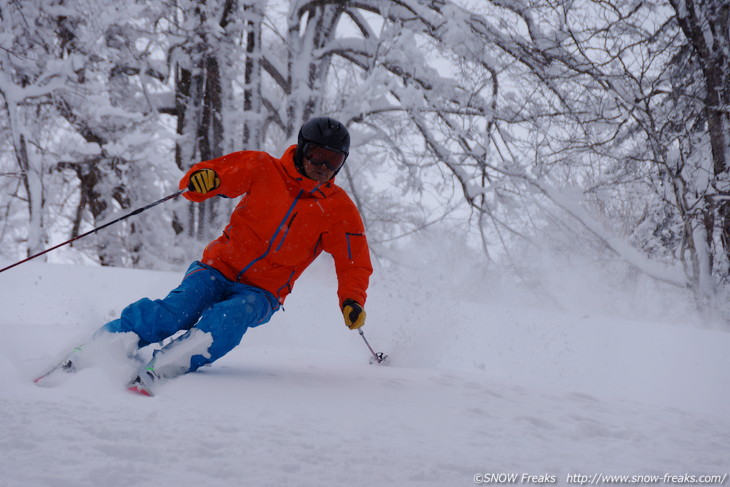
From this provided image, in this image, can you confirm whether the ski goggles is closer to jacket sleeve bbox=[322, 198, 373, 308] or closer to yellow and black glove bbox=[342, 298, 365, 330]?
jacket sleeve bbox=[322, 198, 373, 308]

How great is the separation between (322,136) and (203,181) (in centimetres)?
70

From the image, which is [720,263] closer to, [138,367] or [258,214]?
[258,214]

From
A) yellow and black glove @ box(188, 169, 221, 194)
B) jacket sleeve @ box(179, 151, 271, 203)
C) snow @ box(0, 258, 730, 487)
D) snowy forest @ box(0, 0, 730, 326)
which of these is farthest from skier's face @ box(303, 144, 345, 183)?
snowy forest @ box(0, 0, 730, 326)

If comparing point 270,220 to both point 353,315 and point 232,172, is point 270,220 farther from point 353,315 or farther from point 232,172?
point 353,315

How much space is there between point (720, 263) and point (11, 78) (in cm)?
996

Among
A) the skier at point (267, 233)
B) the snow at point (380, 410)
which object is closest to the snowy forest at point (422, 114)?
the snow at point (380, 410)

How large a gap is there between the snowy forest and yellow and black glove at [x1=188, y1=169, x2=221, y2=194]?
4985 mm

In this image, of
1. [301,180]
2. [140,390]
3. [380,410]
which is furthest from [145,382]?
[301,180]

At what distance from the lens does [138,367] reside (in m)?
2.39

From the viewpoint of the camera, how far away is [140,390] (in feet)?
6.92

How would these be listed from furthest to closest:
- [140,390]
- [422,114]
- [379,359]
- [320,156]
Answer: [422,114] < [379,359] < [320,156] < [140,390]

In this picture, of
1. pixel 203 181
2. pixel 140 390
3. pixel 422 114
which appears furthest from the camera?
pixel 422 114

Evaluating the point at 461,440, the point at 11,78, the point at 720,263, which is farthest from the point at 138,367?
the point at 11,78

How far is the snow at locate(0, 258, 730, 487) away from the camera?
1.41 metres
